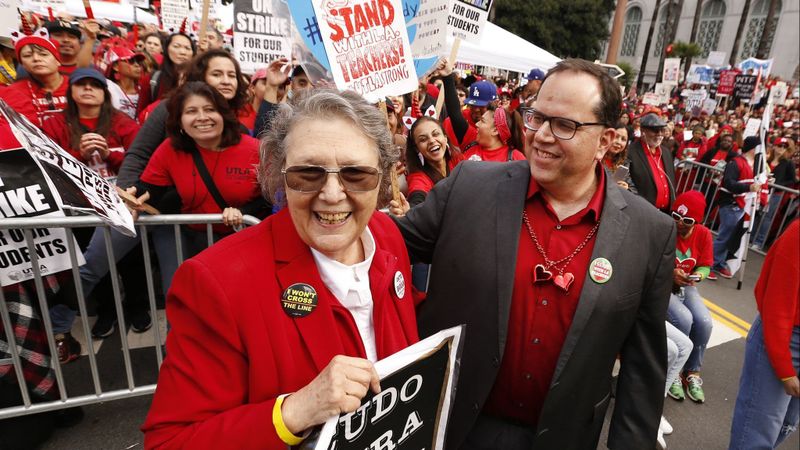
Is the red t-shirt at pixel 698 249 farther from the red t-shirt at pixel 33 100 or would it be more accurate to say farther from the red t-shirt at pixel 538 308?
the red t-shirt at pixel 33 100

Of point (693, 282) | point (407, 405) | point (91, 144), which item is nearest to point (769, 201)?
point (693, 282)

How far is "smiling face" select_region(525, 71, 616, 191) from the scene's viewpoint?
6.02ft

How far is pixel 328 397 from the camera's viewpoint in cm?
115

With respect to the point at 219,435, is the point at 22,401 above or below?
below

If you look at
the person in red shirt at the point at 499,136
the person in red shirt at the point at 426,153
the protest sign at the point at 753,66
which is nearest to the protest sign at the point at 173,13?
the person in red shirt at the point at 426,153

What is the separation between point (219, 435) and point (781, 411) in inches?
117

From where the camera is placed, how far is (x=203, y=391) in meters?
1.24

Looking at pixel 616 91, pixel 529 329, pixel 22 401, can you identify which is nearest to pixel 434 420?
pixel 529 329

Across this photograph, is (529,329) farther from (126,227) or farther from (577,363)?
(126,227)

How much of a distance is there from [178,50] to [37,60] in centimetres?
145

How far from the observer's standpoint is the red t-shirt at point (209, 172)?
3145 millimetres

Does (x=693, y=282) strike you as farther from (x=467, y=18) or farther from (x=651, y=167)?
(x=467, y=18)

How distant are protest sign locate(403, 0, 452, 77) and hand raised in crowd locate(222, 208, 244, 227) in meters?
1.65

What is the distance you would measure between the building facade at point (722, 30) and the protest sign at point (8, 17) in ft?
142
